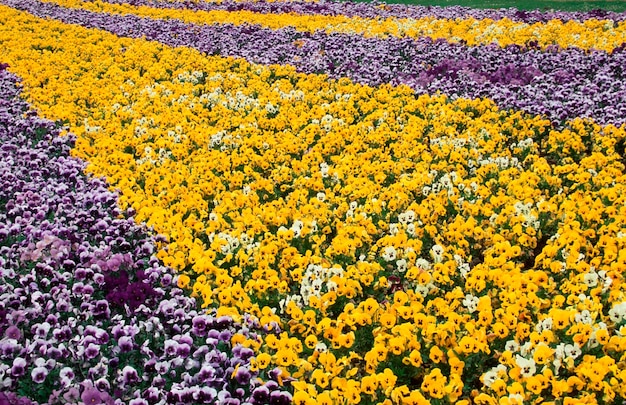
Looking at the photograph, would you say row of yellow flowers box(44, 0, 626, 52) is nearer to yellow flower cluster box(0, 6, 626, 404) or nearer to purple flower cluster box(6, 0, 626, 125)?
purple flower cluster box(6, 0, 626, 125)

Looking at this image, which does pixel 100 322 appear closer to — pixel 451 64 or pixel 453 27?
pixel 451 64

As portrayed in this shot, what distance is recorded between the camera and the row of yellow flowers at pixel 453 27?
13.2 meters

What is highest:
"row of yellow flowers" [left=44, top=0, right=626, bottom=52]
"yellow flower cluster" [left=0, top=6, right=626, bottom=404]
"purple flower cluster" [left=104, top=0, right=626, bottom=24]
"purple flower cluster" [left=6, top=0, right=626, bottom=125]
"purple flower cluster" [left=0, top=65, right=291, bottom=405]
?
"purple flower cluster" [left=104, top=0, right=626, bottom=24]

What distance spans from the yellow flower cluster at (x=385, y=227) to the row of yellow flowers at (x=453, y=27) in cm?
477

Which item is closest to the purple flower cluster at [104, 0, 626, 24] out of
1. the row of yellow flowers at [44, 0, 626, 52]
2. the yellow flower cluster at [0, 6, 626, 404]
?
the row of yellow flowers at [44, 0, 626, 52]

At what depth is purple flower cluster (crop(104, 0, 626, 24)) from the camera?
16.1m

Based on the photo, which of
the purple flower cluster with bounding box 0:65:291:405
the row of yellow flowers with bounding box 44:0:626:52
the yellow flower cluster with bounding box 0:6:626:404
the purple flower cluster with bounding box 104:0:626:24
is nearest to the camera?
the purple flower cluster with bounding box 0:65:291:405

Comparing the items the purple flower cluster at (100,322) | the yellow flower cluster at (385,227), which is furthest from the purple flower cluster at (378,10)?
the purple flower cluster at (100,322)

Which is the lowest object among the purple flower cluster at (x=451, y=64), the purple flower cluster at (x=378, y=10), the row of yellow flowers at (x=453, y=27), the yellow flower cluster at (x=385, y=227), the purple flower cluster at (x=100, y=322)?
the purple flower cluster at (x=100, y=322)

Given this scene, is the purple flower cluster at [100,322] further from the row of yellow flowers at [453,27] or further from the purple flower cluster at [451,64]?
the row of yellow flowers at [453,27]

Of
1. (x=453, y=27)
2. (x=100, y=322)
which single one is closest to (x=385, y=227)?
(x=100, y=322)

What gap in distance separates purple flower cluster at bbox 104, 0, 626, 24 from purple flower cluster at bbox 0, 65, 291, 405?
1356 centimetres

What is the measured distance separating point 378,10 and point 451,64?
811 cm

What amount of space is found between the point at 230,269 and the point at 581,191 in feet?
12.8
